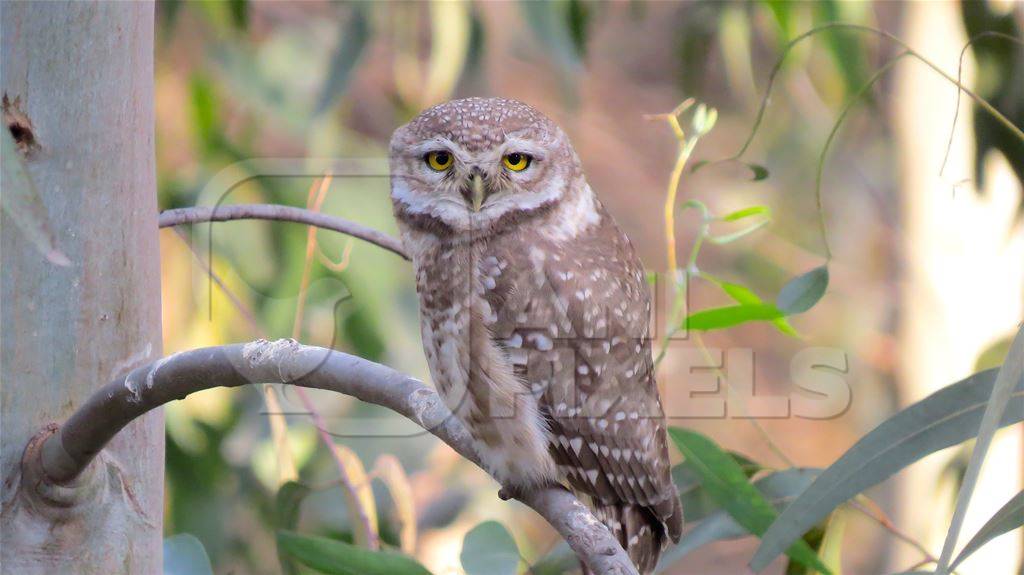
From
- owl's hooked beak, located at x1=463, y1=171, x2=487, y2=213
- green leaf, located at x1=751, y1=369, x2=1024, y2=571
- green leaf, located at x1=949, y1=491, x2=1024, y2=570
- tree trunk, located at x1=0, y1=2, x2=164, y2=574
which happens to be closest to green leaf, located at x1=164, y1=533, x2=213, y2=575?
tree trunk, located at x1=0, y1=2, x2=164, y2=574

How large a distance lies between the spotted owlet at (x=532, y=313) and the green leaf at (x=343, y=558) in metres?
0.19

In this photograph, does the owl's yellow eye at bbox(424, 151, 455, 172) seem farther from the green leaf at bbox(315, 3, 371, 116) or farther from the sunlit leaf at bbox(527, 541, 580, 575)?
the green leaf at bbox(315, 3, 371, 116)

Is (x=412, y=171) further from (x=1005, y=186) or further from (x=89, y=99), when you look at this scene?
(x=1005, y=186)

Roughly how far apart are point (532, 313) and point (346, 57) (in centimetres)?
169

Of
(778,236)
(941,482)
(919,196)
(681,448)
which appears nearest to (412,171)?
(681,448)

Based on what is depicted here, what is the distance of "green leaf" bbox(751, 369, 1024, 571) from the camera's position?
4.76ft

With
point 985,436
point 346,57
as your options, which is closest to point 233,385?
point 985,436

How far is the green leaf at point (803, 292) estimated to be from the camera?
1.61 m

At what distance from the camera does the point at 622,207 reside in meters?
6.59

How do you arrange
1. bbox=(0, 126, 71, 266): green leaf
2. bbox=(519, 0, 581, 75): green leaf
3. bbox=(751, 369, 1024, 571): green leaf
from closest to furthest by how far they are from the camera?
bbox=(0, 126, 71, 266): green leaf, bbox=(751, 369, 1024, 571): green leaf, bbox=(519, 0, 581, 75): green leaf

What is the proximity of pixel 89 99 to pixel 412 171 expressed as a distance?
63cm

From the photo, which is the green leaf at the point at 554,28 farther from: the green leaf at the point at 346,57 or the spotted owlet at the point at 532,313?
the spotted owlet at the point at 532,313

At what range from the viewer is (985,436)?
1.05 meters

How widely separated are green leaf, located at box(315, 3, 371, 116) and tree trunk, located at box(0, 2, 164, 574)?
71.8 inches
